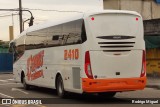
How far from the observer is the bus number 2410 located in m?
17.3

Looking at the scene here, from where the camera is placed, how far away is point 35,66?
23078 millimetres

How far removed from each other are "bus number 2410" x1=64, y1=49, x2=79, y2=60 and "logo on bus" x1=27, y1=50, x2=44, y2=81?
3.49 meters

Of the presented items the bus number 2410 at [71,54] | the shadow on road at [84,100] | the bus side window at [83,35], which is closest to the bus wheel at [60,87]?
the shadow on road at [84,100]

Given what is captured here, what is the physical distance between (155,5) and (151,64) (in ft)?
24.1

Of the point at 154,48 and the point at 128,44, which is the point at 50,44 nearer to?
the point at 128,44

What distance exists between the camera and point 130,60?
16.8m

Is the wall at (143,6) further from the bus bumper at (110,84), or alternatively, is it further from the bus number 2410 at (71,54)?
the bus bumper at (110,84)

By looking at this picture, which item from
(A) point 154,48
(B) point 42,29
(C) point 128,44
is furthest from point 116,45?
(A) point 154,48

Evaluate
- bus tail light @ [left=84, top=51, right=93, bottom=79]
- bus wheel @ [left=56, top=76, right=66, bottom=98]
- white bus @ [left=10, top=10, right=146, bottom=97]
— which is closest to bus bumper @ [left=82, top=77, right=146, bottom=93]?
white bus @ [left=10, top=10, right=146, bottom=97]

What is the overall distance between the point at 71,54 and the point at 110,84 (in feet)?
7.40

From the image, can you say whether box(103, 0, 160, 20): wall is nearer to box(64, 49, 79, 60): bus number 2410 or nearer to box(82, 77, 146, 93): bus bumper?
box(64, 49, 79, 60): bus number 2410

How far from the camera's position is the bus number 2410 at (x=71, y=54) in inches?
680

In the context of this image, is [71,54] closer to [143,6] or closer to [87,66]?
[87,66]

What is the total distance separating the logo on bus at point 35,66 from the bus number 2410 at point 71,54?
349cm
